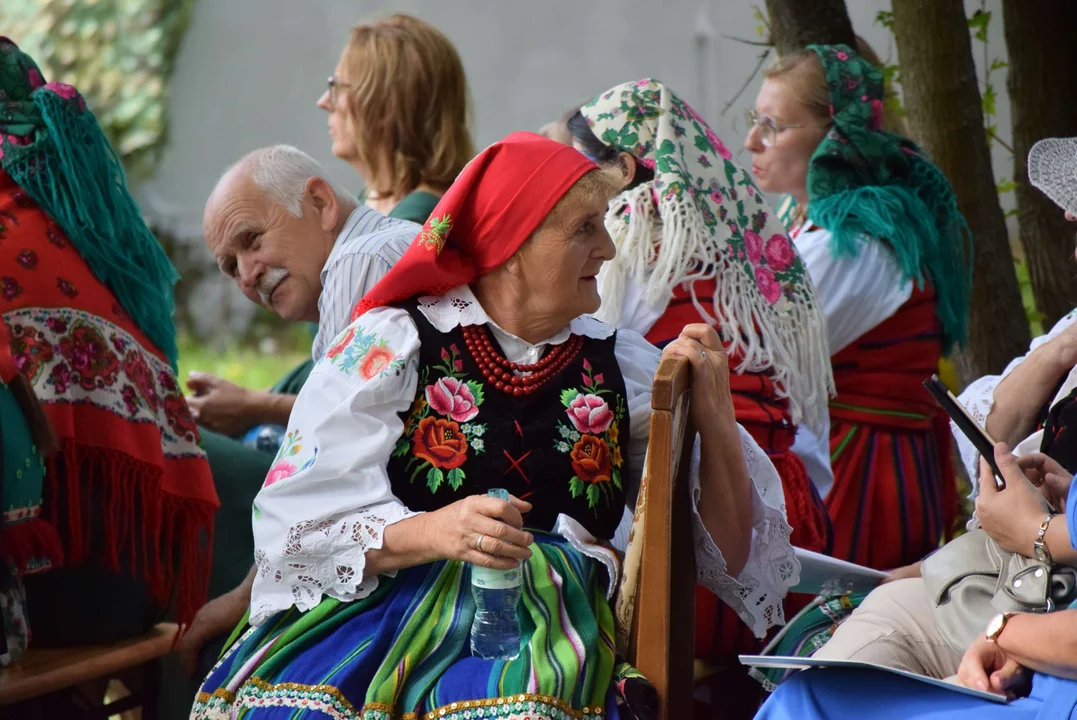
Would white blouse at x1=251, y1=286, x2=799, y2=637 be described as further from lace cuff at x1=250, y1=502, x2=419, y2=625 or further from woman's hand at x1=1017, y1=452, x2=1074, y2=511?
woman's hand at x1=1017, y1=452, x2=1074, y2=511

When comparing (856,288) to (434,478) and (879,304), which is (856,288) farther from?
(434,478)

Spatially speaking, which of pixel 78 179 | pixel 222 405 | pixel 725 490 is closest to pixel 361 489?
pixel 725 490

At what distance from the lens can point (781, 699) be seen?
186 centimetres

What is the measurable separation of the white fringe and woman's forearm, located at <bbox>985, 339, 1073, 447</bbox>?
463 mm

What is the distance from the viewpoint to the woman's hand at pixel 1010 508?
1.88m

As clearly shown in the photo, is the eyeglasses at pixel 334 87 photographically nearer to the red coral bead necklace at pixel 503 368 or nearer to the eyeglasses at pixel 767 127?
the eyeglasses at pixel 767 127

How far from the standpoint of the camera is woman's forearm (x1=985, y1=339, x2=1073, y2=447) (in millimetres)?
2416

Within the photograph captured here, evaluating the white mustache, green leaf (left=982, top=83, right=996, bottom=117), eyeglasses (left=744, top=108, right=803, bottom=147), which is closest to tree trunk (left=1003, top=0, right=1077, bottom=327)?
green leaf (left=982, top=83, right=996, bottom=117)

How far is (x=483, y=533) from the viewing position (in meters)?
1.85

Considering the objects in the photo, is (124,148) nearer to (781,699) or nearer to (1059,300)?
(1059,300)

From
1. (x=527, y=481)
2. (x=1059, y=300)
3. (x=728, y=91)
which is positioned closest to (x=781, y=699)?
(x=527, y=481)

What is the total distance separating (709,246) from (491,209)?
72cm

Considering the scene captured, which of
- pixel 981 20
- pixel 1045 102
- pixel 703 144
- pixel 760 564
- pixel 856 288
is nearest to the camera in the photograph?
pixel 760 564

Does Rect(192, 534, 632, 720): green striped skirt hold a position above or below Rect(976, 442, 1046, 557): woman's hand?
below
